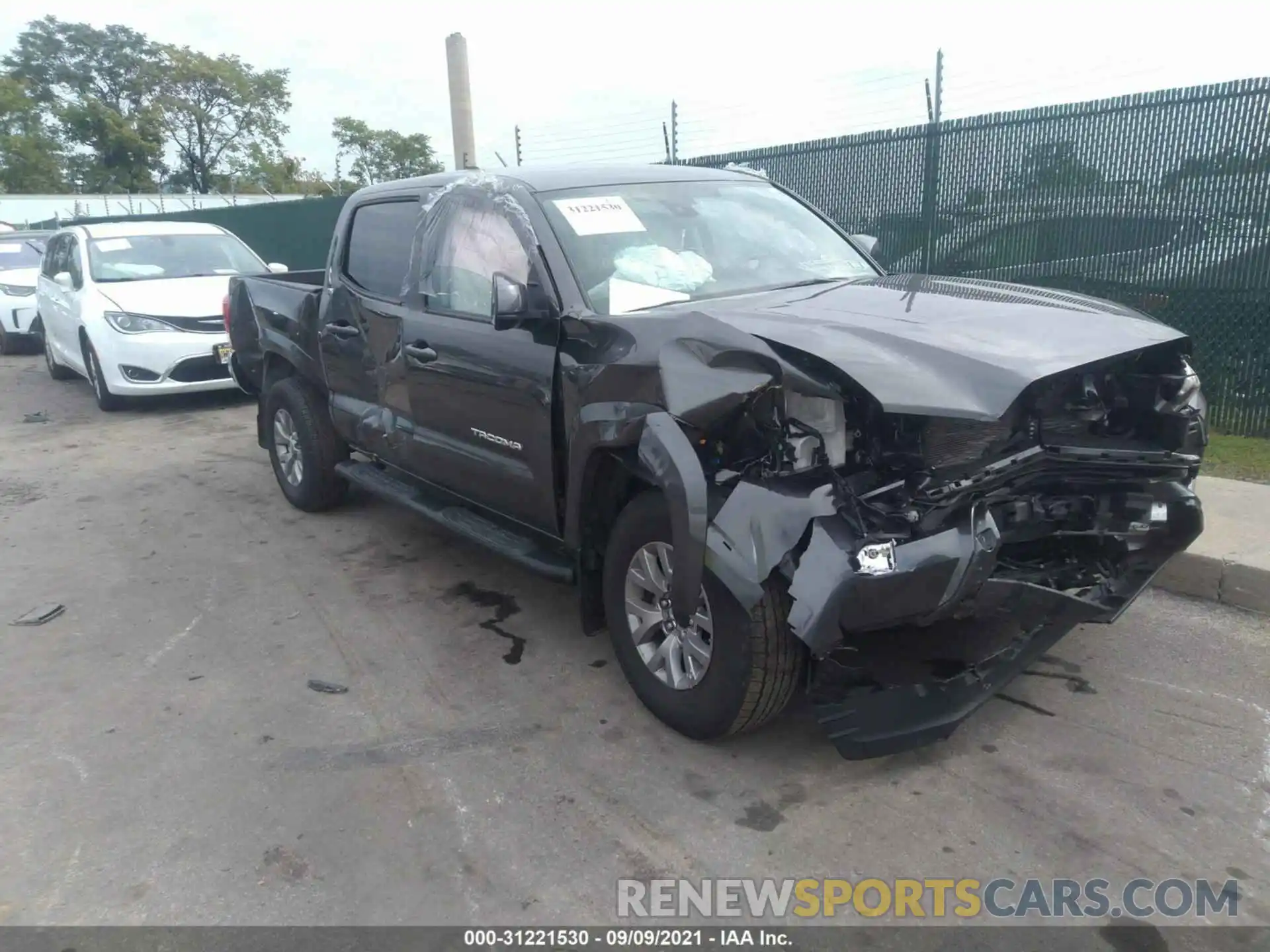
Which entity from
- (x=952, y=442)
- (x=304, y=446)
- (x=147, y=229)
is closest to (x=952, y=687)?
(x=952, y=442)

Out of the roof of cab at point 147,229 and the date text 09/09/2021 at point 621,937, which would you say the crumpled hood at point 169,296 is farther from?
the date text 09/09/2021 at point 621,937

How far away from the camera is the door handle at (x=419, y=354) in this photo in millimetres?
4480

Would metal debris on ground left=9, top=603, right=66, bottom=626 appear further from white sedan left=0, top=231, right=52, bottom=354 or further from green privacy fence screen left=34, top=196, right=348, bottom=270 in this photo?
green privacy fence screen left=34, top=196, right=348, bottom=270

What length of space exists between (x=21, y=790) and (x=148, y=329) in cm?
705

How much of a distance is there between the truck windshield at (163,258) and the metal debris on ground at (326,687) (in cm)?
Result: 734

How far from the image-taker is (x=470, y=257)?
440 centimetres

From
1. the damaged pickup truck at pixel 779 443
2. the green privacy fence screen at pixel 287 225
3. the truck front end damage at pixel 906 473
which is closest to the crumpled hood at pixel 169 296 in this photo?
the damaged pickup truck at pixel 779 443

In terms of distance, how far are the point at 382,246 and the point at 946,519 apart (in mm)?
3496

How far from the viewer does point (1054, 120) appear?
7.82m

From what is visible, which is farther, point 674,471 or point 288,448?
point 288,448

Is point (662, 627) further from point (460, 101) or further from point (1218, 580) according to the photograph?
point (460, 101)

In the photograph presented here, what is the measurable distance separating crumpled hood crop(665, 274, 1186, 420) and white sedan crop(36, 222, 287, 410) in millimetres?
6723

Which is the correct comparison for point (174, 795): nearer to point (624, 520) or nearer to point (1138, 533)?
point (624, 520)

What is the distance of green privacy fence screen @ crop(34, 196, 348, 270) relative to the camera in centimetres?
1777
